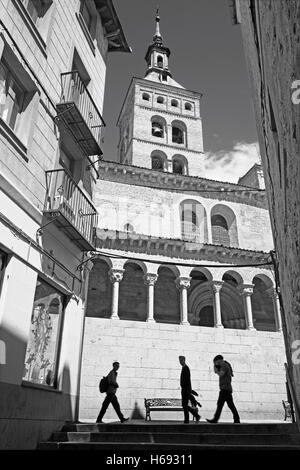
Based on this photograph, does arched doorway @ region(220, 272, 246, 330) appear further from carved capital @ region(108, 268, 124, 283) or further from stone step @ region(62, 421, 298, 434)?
stone step @ region(62, 421, 298, 434)

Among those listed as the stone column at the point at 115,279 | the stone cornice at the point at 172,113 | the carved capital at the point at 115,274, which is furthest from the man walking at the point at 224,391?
the stone cornice at the point at 172,113

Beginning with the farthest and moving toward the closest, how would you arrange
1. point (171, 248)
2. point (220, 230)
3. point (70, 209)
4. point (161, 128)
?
point (161, 128), point (220, 230), point (171, 248), point (70, 209)

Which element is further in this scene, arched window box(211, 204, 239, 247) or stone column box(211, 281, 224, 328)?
arched window box(211, 204, 239, 247)

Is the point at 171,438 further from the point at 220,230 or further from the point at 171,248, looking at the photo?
the point at 220,230

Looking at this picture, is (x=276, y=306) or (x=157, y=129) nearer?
(x=276, y=306)

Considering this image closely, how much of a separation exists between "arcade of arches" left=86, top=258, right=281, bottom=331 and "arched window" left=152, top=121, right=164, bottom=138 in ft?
60.2

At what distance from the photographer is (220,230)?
25.7m

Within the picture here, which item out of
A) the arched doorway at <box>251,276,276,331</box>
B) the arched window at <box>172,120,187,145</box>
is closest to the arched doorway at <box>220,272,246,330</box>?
the arched doorway at <box>251,276,276,331</box>

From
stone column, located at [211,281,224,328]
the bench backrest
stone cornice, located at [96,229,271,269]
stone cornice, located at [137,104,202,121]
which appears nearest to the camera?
the bench backrest

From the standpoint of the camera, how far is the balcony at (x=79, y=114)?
31.1 ft

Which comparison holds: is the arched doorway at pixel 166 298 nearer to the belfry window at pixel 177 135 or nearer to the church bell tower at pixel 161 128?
the church bell tower at pixel 161 128

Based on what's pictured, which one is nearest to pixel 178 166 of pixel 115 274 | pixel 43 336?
pixel 115 274

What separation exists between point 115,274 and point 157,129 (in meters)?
21.1

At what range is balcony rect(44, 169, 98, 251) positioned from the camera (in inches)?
341
